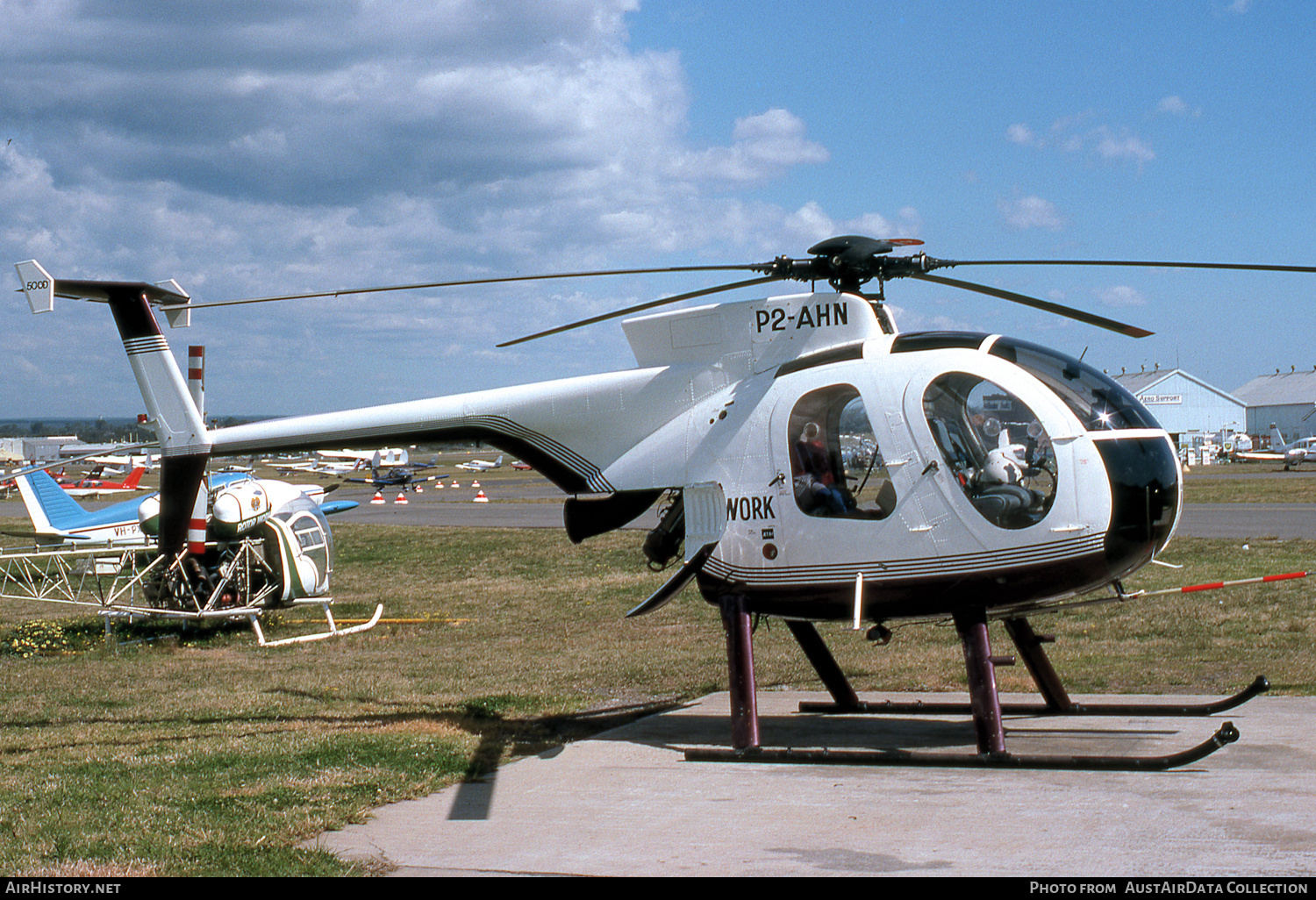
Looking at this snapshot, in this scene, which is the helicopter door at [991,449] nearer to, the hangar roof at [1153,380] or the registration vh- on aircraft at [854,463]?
the registration vh- on aircraft at [854,463]

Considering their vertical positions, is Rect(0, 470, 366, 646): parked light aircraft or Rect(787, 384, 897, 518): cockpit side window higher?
Rect(787, 384, 897, 518): cockpit side window

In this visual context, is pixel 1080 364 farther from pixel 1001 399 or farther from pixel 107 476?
pixel 107 476

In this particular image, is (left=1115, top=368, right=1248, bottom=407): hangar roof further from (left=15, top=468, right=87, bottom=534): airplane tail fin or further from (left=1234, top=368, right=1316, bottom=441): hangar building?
(left=15, top=468, right=87, bottom=534): airplane tail fin

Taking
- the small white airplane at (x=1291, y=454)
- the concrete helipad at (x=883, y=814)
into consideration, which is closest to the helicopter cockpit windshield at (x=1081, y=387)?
the concrete helipad at (x=883, y=814)

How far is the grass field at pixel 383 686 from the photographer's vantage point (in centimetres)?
618

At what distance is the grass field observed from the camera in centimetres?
618

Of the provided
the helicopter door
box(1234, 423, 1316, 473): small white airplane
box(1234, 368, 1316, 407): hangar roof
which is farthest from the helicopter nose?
box(1234, 368, 1316, 407): hangar roof

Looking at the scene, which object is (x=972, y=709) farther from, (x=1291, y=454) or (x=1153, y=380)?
(x=1153, y=380)

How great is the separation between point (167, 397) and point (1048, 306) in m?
7.59

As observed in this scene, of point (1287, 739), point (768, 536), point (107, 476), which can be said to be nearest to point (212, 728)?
point (768, 536)

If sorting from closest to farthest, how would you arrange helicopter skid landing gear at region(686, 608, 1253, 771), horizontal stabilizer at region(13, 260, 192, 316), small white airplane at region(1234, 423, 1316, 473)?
helicopter skid landing gear at region(686, 608, 1253, 771) < horizontal stabilizer at region(13, 260, 192, 316) < small white airplane at region(1234, 423, 1316, 473)

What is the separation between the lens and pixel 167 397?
10211 mm

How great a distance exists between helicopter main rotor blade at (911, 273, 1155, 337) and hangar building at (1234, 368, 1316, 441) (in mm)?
94092

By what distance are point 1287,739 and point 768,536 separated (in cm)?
366
